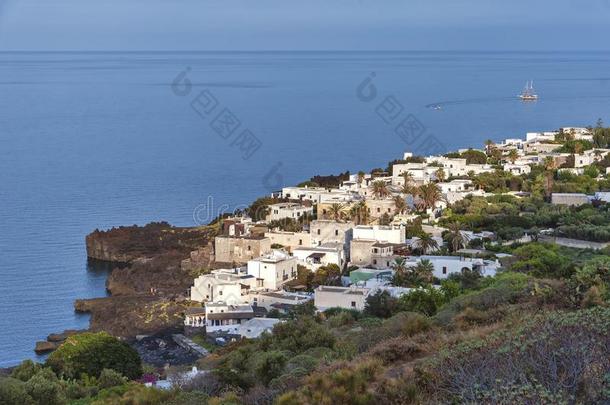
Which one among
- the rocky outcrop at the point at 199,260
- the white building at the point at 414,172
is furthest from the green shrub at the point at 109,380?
the white building at the point at 414,172

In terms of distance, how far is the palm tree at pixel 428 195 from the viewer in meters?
28.6

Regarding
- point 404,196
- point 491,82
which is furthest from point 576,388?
point 491,82

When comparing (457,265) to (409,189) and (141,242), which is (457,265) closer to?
(409,189)

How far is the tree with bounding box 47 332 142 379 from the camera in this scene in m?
16.2

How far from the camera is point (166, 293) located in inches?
971

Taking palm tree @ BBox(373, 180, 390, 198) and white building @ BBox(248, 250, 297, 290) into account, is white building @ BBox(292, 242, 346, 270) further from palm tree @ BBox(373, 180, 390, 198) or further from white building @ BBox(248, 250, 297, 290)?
palm tree @ BBox(373, 180, 390, 198)

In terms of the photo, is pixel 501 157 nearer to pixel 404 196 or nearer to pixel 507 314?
pixel 404 196

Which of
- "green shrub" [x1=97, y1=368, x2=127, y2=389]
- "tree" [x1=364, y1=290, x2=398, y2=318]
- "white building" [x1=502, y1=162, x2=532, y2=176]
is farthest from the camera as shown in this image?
"white building" [x1=502, y1=162, x2=532, y2=176]

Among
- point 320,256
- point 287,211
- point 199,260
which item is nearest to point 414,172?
point 287,211

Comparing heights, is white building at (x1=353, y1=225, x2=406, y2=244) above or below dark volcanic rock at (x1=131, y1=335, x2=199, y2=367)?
above

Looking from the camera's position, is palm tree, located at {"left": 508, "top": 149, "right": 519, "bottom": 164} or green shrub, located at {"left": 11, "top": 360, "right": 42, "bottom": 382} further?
palm tree, located at {"left": 508, "top": 149, "right": 519, "bottom": 164}

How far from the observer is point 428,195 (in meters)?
28.6

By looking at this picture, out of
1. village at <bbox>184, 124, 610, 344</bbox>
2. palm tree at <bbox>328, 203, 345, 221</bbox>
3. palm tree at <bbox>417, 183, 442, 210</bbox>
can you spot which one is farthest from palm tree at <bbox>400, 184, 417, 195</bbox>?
→ palm tree at <bbox>328, 203, 345, 221</bbox>

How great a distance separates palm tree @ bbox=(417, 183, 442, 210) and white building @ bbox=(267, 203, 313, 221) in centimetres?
336
